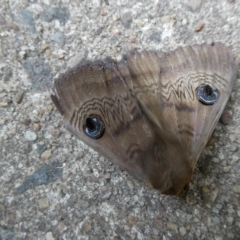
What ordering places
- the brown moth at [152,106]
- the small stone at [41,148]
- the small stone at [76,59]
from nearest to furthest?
the brown moth at [152,106]
the small stone at [41,148]
the small stone at [76,59]

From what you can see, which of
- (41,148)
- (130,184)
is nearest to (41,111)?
(41,148)

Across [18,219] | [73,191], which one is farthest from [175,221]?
[18,219]

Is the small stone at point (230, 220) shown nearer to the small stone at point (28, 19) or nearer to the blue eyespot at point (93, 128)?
the blue eyespot at point (93, 128)

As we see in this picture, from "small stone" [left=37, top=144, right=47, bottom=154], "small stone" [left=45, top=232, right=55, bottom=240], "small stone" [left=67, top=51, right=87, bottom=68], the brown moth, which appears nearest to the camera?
the brown moth

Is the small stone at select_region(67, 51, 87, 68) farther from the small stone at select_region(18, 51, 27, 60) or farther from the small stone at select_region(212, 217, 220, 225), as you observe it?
the small stone at select_region(212, 217, 220, 225)

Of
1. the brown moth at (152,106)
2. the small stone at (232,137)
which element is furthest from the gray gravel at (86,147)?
Answer: the brown moth at (152,106)

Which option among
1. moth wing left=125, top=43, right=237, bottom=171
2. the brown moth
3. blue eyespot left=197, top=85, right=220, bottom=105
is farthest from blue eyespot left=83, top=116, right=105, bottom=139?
blue eyespot left=197, top=85, right=220, bottom=105

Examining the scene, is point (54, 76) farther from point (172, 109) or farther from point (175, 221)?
point (175, 221)

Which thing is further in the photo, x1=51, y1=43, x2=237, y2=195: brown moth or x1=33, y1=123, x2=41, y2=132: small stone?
x1=33, y1=123, x2=41, y2=132: small stone
